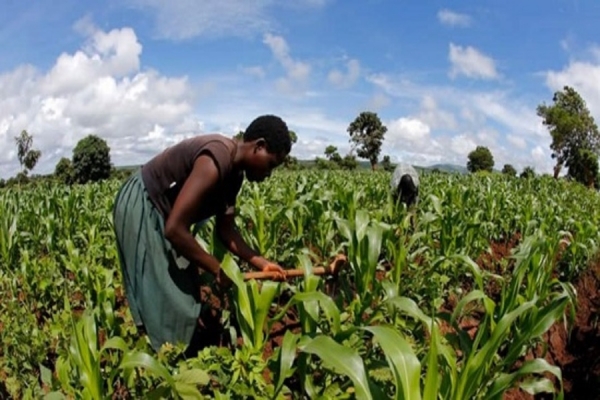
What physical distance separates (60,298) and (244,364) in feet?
8.04

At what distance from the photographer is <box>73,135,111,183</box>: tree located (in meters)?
44.6

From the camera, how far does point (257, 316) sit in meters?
2.22

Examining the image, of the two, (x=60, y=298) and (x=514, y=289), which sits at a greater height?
(x=514, y=289)

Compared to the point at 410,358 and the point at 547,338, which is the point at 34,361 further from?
the point at 547,338

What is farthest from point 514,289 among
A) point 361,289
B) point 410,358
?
point 410,358

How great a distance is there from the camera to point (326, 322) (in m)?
2.59

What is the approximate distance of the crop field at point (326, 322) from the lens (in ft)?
5.74

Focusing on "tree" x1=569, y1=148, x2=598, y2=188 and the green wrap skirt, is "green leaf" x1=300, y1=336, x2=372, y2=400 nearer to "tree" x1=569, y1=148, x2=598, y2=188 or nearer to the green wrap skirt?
the green wrap skirt

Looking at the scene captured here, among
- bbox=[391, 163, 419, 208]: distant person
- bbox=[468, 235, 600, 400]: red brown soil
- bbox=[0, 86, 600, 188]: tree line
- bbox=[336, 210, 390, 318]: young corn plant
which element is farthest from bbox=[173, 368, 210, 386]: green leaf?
bbox=[0, 86, 600, 188]: tree line

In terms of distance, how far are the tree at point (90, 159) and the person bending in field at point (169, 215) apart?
4504cm

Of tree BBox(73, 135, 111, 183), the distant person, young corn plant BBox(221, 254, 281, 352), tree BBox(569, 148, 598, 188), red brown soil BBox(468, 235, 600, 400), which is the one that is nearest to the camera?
young corn plant BBox(221, 254, 281, 352)

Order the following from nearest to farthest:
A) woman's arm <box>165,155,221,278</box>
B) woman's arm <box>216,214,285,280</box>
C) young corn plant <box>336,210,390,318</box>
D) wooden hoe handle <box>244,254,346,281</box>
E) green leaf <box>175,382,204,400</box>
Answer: green leaf <box>175,382,204,400</box>, woman's arm <box>165,155,221,278</box>, wooden hoe handle <box>244,254,346,281</box>, woman's arm <box>216,214,285,280</box>, young corn plant <box>336,210,390,318</box>

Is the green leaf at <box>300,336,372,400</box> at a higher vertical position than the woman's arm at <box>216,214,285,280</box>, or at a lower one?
lower

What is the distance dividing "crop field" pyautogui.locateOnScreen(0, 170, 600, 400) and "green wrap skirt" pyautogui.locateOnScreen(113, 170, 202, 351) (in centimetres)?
17
